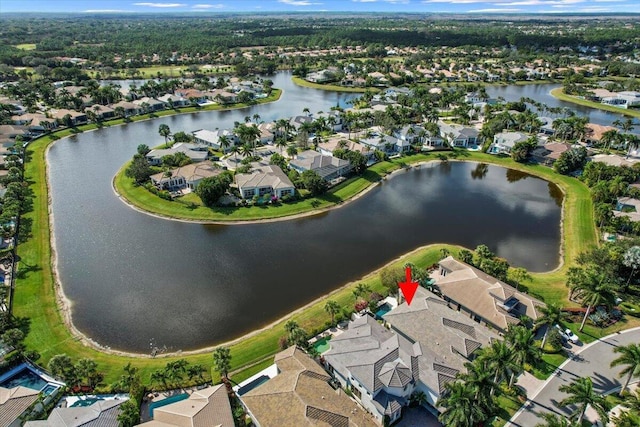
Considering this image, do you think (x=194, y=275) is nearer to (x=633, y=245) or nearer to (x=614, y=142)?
(x=633, y=245)

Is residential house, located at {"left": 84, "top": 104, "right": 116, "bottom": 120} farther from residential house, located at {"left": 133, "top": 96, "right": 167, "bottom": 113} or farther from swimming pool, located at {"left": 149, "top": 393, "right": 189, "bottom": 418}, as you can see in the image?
swimming pool, located at {"left": 149, "top": 393, "right": 189, "bottom": 418}

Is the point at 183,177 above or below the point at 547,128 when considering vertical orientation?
below

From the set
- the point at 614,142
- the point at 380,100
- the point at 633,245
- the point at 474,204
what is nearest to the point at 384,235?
the point at 474,204

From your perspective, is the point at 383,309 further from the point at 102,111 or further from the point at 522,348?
the point at 102,111

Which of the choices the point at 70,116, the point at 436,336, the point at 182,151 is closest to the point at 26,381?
the point at 436,336

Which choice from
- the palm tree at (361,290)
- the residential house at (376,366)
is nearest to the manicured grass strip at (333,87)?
the palm tree at (361,290)

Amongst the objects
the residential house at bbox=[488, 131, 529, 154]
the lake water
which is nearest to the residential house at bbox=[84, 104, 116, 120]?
the lake water

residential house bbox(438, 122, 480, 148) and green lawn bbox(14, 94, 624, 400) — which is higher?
residential house bbox(438, 122, 480, 148)

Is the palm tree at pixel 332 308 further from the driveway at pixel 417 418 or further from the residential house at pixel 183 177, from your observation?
the residential house at pixel 183 177
